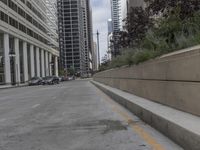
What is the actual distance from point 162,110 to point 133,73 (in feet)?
25.5

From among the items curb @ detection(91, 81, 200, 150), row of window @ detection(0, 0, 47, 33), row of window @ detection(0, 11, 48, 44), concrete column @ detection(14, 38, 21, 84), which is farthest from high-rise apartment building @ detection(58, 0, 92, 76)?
curb @ detection(91, 81, 200, 150)

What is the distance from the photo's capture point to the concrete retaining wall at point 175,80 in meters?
9.27

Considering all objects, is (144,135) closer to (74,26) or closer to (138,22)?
(138,22)

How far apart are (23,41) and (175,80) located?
90.7m

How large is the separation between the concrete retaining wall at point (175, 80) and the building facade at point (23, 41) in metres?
66.2

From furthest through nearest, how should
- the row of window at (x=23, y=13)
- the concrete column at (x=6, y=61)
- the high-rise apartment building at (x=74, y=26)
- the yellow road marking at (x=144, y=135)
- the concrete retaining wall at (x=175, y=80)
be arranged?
the high-rise apartment building at (x=74, y=26) < the row of window at (x=23, y=13) < the concrete column at (x=6, y=61) < the concrete retaining wall at (x=175, y=80) < the yellow road marking at (x=144, y=135)

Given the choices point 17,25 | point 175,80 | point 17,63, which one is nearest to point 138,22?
point 175,80

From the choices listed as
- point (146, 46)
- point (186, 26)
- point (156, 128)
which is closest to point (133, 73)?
point (146, 46)

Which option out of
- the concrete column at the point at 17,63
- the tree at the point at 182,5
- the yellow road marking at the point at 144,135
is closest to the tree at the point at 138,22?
the tree at the point at 182,5

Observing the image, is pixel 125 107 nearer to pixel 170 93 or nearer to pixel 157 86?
pixel 157 86

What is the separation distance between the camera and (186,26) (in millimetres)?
14539

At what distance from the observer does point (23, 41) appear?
325 feet

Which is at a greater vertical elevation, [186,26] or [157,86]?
[186,26]

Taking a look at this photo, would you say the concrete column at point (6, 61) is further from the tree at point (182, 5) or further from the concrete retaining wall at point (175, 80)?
the concrete retaining wall at point (175, 80)
